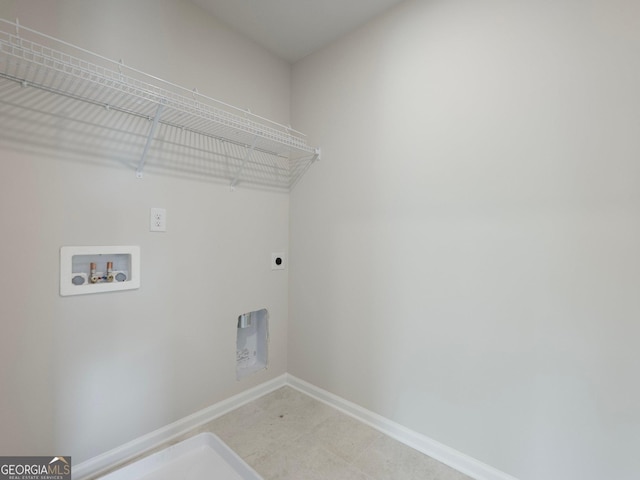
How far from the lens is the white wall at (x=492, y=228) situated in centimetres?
112

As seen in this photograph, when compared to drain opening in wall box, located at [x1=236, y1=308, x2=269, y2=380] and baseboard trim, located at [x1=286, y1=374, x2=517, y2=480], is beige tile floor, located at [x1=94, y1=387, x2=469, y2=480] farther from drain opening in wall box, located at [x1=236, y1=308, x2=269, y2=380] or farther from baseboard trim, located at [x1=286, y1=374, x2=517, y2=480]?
drain opening in wall box, located at [x1=236, y1=308, x2=269, y2=380]

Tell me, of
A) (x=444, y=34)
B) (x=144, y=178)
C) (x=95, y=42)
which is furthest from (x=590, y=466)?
(x=95, y=42)

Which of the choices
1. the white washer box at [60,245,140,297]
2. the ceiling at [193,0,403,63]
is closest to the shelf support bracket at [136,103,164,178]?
the white washer box at [60,245,140,297]

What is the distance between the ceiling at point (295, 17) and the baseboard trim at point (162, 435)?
2.36 metres

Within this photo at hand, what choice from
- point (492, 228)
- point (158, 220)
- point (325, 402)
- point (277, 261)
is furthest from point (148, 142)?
point (325, 402)

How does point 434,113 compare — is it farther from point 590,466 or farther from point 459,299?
point 590,466

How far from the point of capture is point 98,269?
4.60ft

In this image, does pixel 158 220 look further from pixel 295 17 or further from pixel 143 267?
pixel 295 17

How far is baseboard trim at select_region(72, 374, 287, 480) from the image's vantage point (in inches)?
53.7

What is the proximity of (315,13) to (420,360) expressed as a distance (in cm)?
207

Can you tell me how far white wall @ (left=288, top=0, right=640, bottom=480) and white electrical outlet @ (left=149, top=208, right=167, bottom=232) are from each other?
98 cm

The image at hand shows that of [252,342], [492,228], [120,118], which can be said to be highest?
[120,118]

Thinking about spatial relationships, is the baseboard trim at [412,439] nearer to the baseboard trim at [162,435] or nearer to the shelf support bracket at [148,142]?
the baseboard trim at [162,435]

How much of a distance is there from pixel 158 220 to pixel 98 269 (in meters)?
0.35
